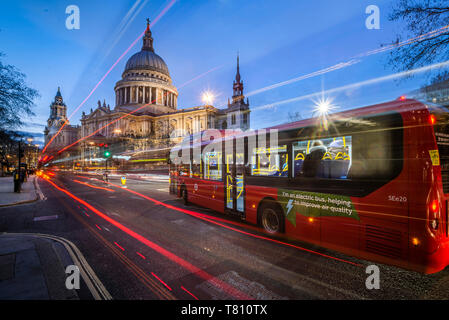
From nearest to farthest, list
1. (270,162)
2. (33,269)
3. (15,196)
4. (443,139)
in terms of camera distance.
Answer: (443,139) → (33,269) → (270,162) → (15,196)

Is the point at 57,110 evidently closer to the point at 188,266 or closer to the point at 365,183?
the point at 188,266

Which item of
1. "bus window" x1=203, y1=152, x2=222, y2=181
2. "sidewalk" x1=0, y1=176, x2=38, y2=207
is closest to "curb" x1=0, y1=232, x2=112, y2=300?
"bus window" x1=203, y1=152, x2=222, y2=181

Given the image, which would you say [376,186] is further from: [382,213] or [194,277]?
[194,277]

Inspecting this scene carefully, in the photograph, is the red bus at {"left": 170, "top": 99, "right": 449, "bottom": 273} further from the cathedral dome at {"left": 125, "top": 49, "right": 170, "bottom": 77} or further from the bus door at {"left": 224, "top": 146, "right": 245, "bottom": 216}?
the cathedral dome at {"left": 125, "top": 49, "right": 170, "bottom": 77}

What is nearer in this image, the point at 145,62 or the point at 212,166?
Answer: the point at 212,166

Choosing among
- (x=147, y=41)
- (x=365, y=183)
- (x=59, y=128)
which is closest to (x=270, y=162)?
(x=365, y=183)

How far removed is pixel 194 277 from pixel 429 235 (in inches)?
149

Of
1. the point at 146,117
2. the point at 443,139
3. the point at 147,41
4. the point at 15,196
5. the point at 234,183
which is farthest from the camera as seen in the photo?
the point at 147,41

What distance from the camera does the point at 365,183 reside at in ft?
12.4

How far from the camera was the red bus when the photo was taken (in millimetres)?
3238

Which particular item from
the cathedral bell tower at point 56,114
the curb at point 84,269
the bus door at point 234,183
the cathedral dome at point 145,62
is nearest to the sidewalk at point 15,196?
the curb at point 84,269

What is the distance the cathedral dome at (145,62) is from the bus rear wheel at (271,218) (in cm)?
9339

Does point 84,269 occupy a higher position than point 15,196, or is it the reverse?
point 15,196

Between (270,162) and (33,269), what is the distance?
216 inches
